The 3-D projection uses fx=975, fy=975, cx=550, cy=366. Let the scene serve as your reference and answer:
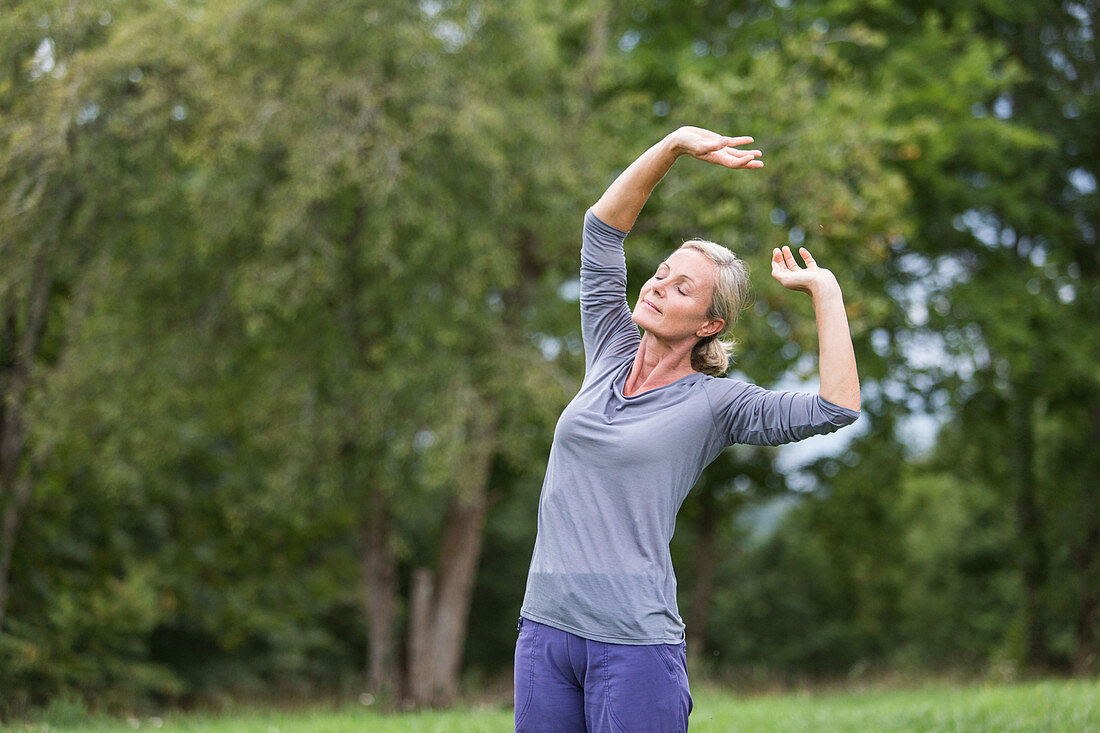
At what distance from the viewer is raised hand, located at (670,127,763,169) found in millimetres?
2219

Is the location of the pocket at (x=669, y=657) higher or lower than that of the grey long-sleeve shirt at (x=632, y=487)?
lower

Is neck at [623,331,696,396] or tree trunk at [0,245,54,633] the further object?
tree trunk at [0,245,54,633]

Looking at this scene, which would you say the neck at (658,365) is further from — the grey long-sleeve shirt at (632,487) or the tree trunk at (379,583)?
the tree trunk at (379,583)

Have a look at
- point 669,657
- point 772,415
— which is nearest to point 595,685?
point 669,657

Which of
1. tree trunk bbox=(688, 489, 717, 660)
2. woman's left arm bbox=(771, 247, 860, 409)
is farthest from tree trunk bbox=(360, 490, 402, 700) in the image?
woman's left arm bbox=(771, 247, 860, 409)

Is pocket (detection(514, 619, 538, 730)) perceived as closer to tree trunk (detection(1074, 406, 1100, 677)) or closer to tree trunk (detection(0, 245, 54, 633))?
tree trunk (detection(0, 245, 54, 633))

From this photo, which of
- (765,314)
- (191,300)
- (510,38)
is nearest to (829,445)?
(765,314)

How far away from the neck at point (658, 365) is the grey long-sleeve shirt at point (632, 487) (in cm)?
6

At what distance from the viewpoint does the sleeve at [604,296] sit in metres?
2.50

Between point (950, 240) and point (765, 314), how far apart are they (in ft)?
13.9

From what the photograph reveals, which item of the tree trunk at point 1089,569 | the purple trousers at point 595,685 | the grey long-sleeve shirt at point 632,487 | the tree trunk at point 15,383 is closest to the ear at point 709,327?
the grey long-sleeve shirt at point 632,487

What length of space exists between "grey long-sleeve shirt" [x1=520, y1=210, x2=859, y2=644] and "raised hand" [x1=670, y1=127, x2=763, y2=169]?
499mm

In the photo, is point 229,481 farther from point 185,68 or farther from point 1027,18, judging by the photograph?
point 1027,18

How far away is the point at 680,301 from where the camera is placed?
224cm
